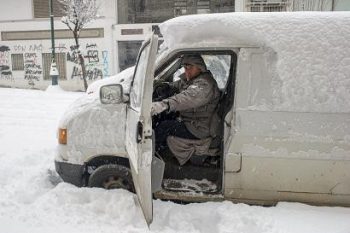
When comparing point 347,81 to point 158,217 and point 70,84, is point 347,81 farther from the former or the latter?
point 70,84

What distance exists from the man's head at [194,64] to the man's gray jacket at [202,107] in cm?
5

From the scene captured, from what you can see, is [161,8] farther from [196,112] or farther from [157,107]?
[157,107]

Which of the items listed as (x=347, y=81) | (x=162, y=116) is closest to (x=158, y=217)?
(x=162, y=116)

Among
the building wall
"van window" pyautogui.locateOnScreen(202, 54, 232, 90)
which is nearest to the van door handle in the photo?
"van window" pyautogui.locateOnScreen(202, 54, 232, 90)

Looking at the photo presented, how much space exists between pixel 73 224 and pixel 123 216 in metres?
0.49

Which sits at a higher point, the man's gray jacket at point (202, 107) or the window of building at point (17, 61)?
the man's gray jacket at point (202, 107)

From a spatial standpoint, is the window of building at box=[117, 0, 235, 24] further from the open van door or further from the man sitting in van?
the open van door

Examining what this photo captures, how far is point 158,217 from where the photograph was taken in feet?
14.1

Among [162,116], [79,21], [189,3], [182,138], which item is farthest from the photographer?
[189,3]

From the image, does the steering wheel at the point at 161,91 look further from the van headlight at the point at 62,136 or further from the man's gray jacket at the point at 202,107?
the van headlight at the point at 62,136

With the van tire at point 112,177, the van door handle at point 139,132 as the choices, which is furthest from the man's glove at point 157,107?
the van tire at point 112,177

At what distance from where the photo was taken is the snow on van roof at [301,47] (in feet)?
13.8

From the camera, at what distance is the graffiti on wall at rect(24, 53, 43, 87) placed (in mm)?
24703

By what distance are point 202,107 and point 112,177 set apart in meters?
1.28
